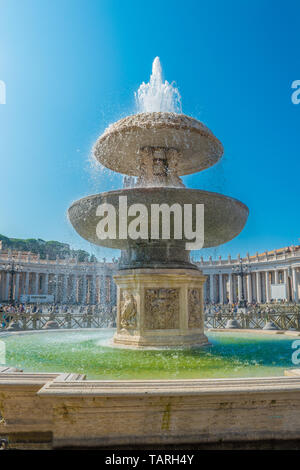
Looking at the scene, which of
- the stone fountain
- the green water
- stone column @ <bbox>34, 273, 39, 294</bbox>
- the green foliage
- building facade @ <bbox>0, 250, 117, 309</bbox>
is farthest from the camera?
the green foliage

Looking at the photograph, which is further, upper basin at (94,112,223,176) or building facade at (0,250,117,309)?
building facade at (0,250,117,309)

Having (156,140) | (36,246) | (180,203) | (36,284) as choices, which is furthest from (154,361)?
(36,246)

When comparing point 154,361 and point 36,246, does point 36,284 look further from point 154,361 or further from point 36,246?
point 154,361

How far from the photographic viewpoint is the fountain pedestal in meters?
8.80

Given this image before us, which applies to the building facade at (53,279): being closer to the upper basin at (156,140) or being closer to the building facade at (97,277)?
the building facade at (97,277)

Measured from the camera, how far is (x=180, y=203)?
8406 millimetres

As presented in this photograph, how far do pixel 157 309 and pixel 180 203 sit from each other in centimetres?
256

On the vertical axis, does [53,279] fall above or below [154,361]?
above

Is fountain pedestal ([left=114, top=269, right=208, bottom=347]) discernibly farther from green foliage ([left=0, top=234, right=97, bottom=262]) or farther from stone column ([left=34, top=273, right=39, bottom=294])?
green foliage ([left=0, top=234, right=97, bottom=262])

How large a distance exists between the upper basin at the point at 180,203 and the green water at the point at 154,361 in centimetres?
292

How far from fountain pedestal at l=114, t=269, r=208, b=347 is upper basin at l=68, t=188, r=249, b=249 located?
4.79 ft

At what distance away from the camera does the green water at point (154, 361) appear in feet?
20.5

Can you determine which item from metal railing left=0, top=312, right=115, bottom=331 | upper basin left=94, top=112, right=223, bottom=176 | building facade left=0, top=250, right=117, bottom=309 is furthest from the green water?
building facade left=0, top=250, right=117, bottom=309
